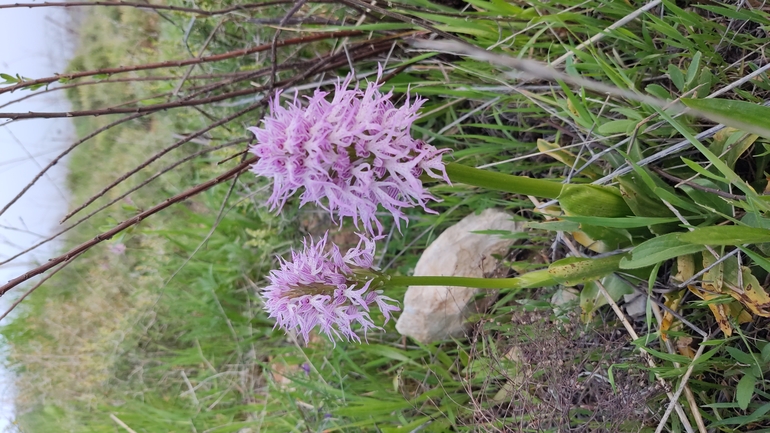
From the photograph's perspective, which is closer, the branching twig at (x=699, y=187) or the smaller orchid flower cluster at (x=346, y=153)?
the smaller orchid flower cluster at (x=346, y=153)

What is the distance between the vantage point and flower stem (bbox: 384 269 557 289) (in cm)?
95

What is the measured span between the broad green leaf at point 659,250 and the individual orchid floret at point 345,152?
0.50 meters

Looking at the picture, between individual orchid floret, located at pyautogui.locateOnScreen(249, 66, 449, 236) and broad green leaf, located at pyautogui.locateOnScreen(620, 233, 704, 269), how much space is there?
50 cm

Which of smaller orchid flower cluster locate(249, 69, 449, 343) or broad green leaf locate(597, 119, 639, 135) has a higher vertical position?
smaller orchid flower cluster locate(249, 69, 449, 343)

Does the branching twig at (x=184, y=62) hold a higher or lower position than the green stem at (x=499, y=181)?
higher

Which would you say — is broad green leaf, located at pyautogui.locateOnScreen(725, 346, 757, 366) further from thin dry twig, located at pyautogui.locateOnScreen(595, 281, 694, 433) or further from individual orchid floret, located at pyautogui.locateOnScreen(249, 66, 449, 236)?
individual orchid floret, located at pyautogui.locateOnScreen(249, 66, 449, 236)

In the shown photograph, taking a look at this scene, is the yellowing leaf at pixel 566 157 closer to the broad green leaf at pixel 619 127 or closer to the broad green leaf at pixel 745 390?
the broad green leaf at pixel 619 127

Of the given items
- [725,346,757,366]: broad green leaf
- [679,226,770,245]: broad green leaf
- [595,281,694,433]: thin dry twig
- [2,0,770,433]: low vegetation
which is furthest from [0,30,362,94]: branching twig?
[725,346,757,366]: broad green leaf

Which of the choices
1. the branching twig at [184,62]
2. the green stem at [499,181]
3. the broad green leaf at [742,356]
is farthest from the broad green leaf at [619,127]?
the branching twig at [184,62]

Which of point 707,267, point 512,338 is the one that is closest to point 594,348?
point 512,338

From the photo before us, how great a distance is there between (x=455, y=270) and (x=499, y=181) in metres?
0.82

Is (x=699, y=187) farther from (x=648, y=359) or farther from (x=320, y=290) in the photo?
(x=320, y=290)

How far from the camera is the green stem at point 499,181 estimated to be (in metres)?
0.83

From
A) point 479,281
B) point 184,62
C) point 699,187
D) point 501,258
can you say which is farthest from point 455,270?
point 184,62
